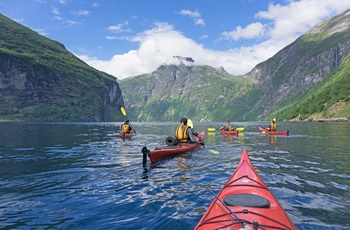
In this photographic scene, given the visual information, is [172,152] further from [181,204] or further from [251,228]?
[251,228]

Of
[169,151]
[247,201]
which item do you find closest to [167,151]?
[169,151]

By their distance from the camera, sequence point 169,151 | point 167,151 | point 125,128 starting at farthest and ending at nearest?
point 125,128
point 169,151
point 167,151

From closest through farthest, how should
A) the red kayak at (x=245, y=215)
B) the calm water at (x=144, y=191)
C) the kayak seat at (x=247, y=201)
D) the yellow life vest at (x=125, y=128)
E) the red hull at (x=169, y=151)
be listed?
the red kayak at (x=245, y=215) → the kayak seat at (x=247, y=201) → the calm water at (x=144, y=191) → the red hull at (x=169, y=151) → the yellow life vest at (x=125, y=128)

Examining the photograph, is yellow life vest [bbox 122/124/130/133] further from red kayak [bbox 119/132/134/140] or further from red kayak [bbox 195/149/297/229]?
red kayak [bbox 195/149/297/229]

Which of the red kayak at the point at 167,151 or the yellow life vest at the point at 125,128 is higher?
the yellow life vest at the point at 125,128

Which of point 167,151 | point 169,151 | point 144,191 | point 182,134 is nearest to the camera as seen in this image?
point 144,191

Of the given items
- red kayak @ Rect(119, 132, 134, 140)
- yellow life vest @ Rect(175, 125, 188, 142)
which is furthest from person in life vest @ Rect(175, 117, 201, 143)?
red kayak @ Rect(119, 132, 134, 140)

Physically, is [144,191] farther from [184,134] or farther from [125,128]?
[125,128]

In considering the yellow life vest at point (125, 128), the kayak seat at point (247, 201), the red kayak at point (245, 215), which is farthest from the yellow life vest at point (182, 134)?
the yellow life vest at point (125, 128)

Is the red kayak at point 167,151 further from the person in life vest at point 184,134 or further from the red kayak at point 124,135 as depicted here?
the red kayak at point 124,135

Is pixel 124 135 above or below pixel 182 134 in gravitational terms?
below

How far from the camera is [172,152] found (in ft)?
61.2

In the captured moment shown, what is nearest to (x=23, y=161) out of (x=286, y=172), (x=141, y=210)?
Result: (x=141, y=210)

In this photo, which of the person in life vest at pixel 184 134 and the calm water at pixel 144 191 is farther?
the person in life vest at pixel 184 134
